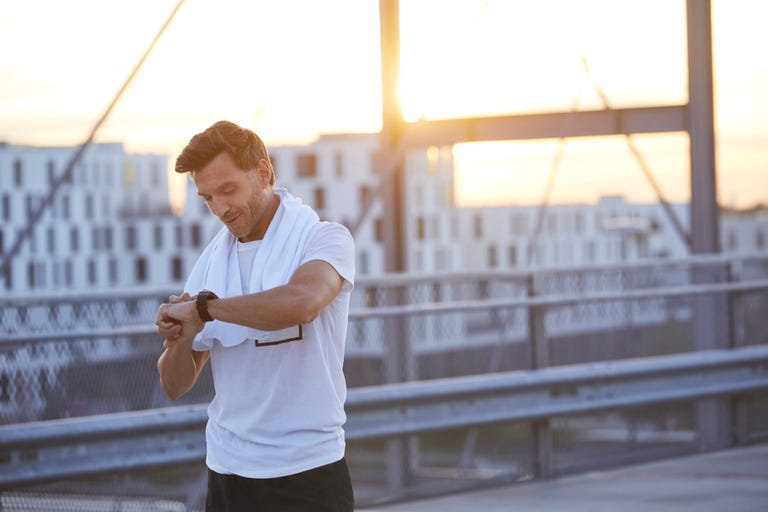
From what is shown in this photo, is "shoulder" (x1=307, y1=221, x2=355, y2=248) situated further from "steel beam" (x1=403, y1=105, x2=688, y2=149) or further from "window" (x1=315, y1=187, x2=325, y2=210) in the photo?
"window" (x1=315, y1=187, x2=325, y2=210)

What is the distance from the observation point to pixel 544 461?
716 cm

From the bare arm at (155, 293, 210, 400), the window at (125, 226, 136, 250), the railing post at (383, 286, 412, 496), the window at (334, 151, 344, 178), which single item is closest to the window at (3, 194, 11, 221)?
the window at (125, 226, 136, 250)

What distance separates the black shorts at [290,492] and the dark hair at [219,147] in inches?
25.8

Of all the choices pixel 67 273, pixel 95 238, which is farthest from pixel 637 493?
pixel 95 238

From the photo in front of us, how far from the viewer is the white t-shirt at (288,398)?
2.88m

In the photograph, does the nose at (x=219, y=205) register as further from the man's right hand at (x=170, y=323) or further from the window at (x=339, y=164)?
the window at (x=339, y=164)

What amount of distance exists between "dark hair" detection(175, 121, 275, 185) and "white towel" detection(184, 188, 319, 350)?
0.47 feet

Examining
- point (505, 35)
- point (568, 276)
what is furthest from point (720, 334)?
point (505, 35)

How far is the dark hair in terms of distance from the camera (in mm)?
2895

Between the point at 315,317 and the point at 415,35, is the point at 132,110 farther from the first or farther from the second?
the point at 315,317

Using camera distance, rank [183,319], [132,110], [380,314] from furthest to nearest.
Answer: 1. [132,110]
2. [380,314]
3. [183,319]

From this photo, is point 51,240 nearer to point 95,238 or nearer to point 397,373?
point 95,238

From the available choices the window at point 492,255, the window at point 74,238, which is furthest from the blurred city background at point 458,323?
the window at point 492,255

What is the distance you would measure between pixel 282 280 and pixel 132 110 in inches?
2654
